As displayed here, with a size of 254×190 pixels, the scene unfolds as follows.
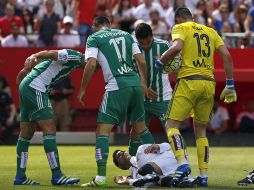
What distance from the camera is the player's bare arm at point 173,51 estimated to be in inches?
500

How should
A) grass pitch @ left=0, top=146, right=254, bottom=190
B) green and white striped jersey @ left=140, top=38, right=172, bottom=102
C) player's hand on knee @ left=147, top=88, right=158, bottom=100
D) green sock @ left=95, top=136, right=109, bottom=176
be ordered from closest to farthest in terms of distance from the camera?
green sock @ left=95, top=136, right=109, bottom=176 → grass pitch @ left=0, top=146, right=254, bottom=190 → player's hand on knee @ left=147, top=88, right=158, bottom=100 → green and white striped jersey @ left=140, top=38, right=172, bottom=102

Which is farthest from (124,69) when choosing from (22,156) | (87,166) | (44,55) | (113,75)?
(87,166)

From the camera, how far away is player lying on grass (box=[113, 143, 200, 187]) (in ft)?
42.1

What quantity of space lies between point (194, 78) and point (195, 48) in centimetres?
40

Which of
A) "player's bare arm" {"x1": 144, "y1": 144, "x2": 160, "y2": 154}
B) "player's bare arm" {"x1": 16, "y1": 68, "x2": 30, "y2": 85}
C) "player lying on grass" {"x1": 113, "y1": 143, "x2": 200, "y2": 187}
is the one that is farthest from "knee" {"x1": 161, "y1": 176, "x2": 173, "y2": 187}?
"player's bare arm" {"x1": 16, "y1": 68, "x2": 30, "y2": 85}

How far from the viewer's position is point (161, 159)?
514 inches

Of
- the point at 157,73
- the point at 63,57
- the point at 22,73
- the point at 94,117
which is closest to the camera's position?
the point at 63,57

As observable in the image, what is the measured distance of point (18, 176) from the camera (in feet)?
45.0

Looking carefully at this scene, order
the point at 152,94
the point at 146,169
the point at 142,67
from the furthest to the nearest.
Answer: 1. the point at 152,94
2. the point at 142,67
3. the point at 146,169

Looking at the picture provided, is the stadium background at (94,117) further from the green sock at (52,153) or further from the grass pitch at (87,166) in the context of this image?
the green sock at (52,153)

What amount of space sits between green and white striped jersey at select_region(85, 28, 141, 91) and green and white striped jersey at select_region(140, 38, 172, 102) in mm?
1356

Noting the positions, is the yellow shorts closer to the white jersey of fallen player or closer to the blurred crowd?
the white jersey of fallen player

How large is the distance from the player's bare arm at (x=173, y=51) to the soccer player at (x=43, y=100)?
1.46m

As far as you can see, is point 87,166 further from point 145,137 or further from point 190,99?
point 190,99
